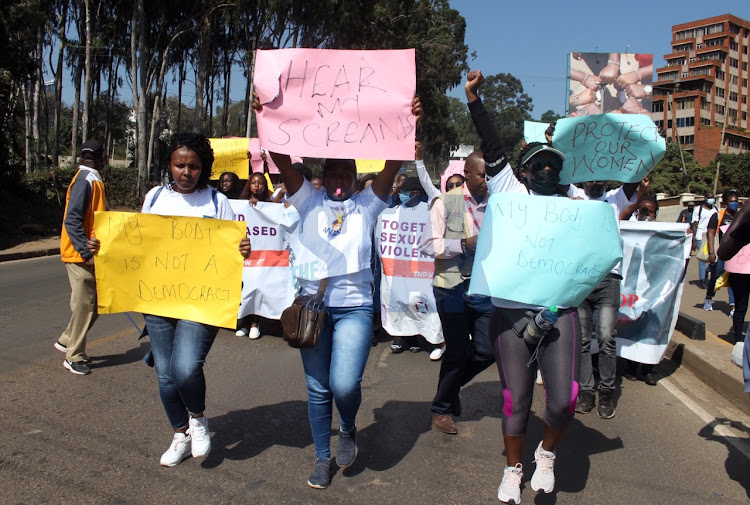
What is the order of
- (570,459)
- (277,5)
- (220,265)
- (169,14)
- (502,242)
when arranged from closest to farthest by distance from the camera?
(502,242), (220,265), (570,459), (277,5), (169,14)

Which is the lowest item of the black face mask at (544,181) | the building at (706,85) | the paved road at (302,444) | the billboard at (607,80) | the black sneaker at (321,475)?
the paved road at (302,444)

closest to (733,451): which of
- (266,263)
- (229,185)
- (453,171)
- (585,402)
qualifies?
(585,402)

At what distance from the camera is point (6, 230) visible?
16719mm

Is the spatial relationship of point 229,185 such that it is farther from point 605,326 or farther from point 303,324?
point 303,324

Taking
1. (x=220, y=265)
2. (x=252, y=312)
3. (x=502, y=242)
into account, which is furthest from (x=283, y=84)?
(x=252, y=312)

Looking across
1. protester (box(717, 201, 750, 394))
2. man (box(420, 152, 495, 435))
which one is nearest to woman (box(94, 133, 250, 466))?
man (box(420, 152, 495, 435))

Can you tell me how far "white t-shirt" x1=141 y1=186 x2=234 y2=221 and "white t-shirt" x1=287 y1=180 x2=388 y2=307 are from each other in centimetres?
50

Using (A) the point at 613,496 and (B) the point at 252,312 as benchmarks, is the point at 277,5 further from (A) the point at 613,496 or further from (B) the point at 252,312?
(A) the point at 613,496

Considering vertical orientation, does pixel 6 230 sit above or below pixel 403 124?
below

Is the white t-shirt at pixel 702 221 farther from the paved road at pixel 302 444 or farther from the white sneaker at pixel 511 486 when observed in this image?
the white sneaker at pixel 511 486

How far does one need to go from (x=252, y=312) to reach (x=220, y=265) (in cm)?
356

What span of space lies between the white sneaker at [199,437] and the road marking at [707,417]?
3.39m

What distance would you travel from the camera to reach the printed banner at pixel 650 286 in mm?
5930

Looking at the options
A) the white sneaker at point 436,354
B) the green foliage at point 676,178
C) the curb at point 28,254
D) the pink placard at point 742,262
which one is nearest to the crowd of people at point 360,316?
the white sneaker at point 436,354
